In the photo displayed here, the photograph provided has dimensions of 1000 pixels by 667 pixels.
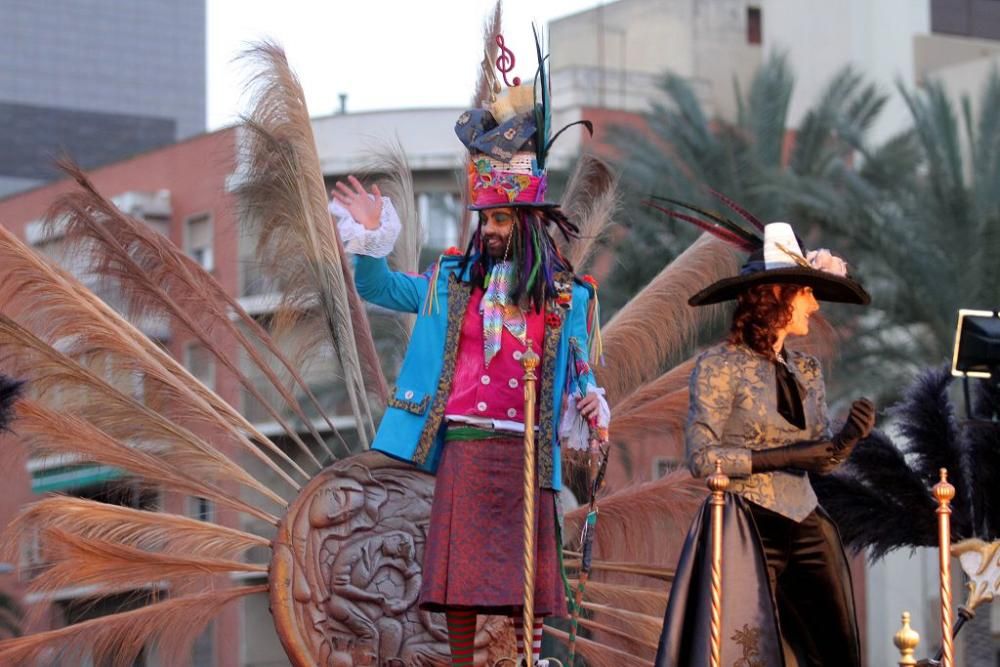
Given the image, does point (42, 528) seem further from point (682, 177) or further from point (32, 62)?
point (32, 62)

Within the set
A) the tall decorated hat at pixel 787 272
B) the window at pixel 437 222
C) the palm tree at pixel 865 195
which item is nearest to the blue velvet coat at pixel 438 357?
the tall decorated hat at pixel 787 272

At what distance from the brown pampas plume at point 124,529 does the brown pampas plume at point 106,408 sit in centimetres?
27

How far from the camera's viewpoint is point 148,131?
150ft

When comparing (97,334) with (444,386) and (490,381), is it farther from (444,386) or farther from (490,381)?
(490,381)

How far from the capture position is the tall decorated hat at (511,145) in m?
6.52

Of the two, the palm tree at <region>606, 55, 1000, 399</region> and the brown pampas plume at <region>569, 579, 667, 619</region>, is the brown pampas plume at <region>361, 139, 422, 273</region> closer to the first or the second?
the brown pampas plume at <region>569, 579, 667, 619</region>

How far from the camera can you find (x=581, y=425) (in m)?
6.40

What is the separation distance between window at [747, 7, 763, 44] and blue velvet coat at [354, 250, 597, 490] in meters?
28.2

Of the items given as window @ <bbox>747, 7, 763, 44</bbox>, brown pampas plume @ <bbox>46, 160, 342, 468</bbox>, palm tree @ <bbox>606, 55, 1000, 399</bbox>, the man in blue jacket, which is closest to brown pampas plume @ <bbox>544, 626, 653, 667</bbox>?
brown pampas plume @ <bbox>46, 160, 342, 468</bbox>

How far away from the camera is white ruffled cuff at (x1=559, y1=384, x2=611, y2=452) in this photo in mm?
6246

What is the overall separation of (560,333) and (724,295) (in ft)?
2.26

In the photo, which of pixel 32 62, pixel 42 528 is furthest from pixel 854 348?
pixel 32 62

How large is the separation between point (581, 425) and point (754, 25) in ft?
94.7

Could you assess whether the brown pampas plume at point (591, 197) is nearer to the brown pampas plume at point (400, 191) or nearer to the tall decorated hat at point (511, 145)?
the brown pampas plume at point (400, 191)
